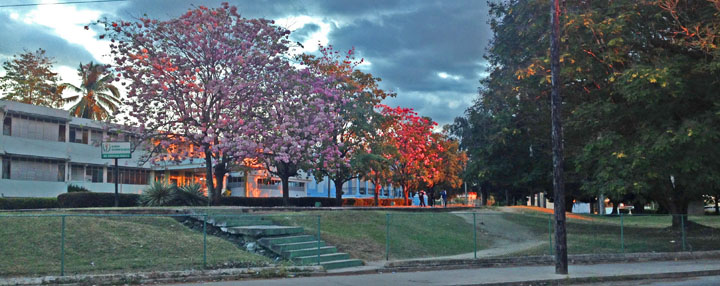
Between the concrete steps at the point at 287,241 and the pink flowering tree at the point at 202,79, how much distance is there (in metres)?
7.10

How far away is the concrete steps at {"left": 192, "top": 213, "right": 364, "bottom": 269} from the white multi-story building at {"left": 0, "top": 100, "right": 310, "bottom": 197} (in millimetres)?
20201

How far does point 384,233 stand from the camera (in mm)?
21859

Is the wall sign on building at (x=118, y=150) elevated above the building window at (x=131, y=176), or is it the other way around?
the wall sign on building at (x=118, y=150)

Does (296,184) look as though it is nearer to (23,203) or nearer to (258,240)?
(23,203)

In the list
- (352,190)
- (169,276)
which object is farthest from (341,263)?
(352,190)

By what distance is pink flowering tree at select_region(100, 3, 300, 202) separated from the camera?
2678 centimetres

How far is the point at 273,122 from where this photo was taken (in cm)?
2811

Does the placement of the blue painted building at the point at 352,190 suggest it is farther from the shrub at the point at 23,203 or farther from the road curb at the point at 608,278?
the road curb at the point at 608,278

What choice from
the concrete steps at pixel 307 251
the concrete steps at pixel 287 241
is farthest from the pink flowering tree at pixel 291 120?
the concrete steps at pixel 307 251

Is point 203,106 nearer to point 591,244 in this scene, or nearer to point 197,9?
point 197,9

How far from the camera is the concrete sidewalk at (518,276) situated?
45.3 ft

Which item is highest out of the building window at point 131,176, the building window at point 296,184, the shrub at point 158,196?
the building window at point 131,176

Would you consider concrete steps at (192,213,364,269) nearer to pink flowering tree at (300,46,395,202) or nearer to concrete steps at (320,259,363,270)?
concrete steps at (320,259,363,270)

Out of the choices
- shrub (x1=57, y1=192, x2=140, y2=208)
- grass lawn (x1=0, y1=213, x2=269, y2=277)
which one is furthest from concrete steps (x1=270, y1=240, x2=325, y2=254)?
shrub (x1=57, y1=192, x2=140, y2=208)
